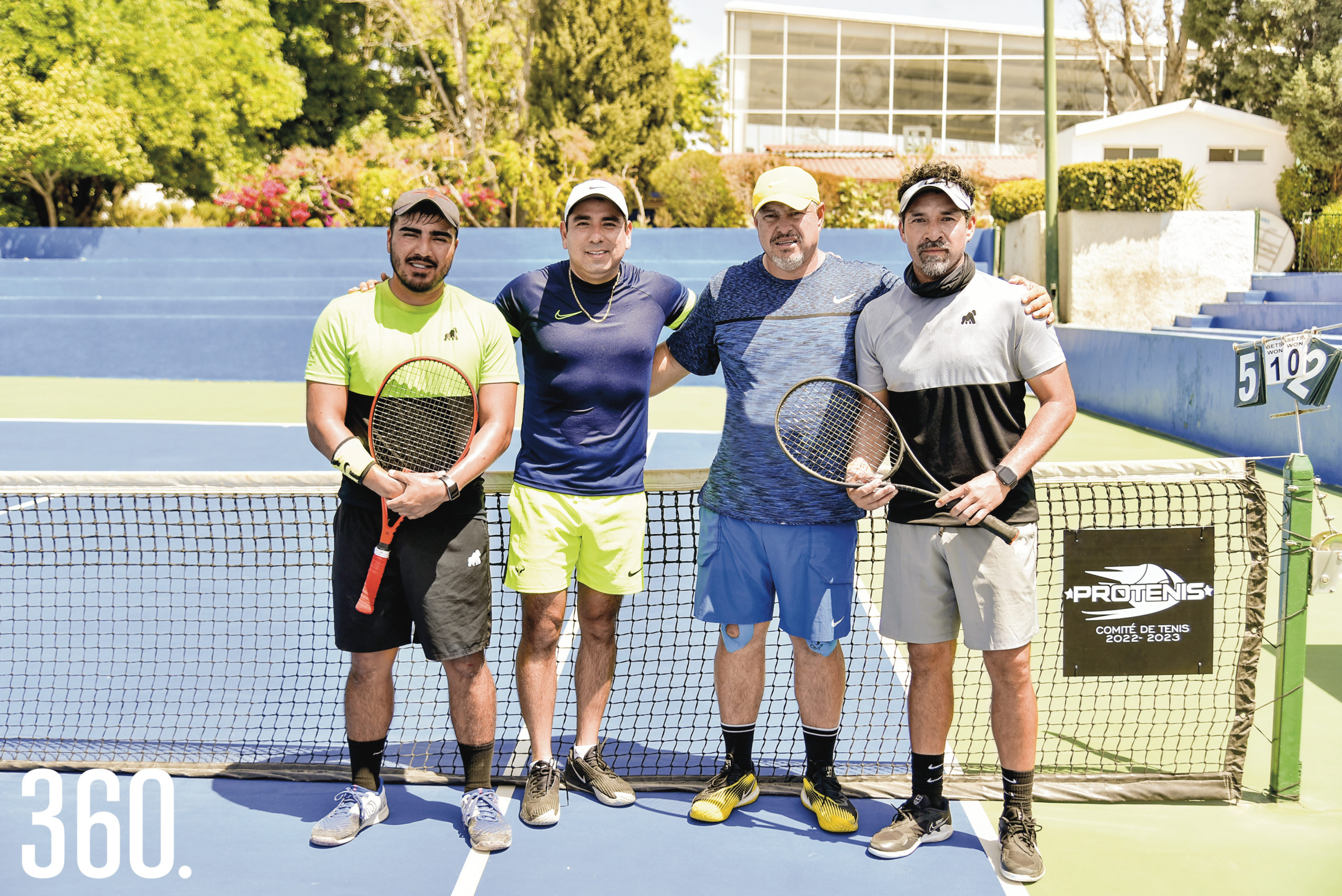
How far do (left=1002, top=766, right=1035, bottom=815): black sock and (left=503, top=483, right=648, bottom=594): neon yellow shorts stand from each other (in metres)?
1.29

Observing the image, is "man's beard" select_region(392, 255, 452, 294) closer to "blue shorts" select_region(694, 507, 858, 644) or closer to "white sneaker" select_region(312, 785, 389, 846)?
"blue shorts" select_region(694, 507, 858, 644)

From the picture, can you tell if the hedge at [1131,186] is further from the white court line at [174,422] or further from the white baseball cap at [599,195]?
the white baseball cap at [599,195]

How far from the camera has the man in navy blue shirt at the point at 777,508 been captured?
351 centimetres

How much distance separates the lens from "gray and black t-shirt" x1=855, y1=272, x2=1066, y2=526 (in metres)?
3.24

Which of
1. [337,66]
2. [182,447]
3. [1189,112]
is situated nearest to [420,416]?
[182,447]

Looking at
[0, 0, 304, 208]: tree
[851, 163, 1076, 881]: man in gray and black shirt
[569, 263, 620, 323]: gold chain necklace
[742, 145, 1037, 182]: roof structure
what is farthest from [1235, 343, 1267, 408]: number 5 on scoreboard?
[742, 145, 1037, 182]: roof structure

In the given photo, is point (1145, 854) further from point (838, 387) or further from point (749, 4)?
point (749, 4)

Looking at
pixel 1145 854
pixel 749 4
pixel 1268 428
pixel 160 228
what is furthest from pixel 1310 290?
pixel 749 4

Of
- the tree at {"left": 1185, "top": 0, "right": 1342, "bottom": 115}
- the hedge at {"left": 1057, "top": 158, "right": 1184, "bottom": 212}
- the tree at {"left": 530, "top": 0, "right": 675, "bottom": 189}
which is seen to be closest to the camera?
the hedge at {"left": 1057, "top": 158, "right": 1184, "bottom": 212}

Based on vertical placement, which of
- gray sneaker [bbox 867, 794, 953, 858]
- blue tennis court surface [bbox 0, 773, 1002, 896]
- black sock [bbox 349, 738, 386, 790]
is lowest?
blue tennis court surface [bbox 0, 773, 1002, 896]

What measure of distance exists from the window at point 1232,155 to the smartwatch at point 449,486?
2622 centimetres

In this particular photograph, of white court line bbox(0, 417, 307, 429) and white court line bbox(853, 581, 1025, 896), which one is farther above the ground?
white court line bbox(0, 417, 307, 429)

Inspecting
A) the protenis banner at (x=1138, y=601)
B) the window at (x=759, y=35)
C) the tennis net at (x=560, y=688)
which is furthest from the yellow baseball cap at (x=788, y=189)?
the window at (x=759, y=35)

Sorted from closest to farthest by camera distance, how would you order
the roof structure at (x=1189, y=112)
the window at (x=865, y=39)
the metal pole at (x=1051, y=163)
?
the metal pole at (x=1051, y=163), the roof structure at (x=1189, y=112), the window at (x=865, y=39)
